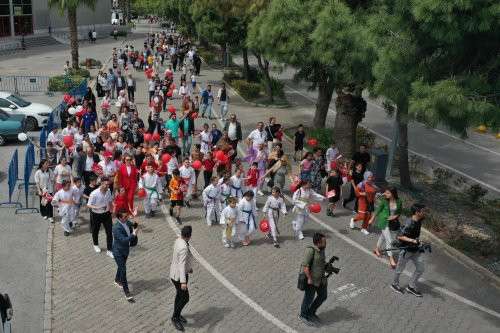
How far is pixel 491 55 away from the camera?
10.4 metres

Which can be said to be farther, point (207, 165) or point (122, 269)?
point (207, 165)

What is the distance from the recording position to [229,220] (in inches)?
452

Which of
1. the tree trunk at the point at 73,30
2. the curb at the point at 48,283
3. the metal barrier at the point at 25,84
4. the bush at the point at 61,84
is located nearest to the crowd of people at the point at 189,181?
the curb at the point at 48,283

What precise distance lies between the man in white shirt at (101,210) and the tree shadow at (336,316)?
4696 mm

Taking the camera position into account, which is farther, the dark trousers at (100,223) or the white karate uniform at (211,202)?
the white karate uniform at (211,202)

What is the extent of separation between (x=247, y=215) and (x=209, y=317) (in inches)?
115

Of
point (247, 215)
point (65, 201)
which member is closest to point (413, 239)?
point (247, 215)

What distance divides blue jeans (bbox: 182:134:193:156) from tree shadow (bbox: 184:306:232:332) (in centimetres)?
920

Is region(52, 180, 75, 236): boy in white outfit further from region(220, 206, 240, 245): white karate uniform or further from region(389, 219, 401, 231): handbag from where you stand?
region(389, 219, 401, 231): handbag

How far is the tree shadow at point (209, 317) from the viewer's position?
8.98m

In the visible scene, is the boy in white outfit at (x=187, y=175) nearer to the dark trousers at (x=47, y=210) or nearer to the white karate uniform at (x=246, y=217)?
the white karate uniform at (x=246, y=217)

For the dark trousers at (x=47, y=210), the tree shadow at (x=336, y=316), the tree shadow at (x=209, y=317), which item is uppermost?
the dark trousers at (x=47, y=210)

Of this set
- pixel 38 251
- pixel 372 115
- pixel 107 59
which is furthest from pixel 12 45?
pixel 38 251

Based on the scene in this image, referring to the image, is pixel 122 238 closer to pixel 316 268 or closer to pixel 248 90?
pixel 316 268
